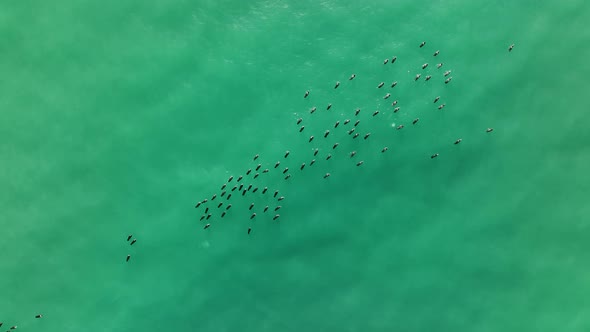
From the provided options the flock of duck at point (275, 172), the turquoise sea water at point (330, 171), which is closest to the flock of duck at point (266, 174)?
the flock of duck at point (275, 172)

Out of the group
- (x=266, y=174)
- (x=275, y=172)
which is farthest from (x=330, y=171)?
(x=266, y=174)

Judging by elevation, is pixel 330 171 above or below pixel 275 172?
below

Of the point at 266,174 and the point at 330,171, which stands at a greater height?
the point at 266,174

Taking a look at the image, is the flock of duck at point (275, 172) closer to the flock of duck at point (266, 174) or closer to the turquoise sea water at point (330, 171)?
the flock of duck at point (266, 174)

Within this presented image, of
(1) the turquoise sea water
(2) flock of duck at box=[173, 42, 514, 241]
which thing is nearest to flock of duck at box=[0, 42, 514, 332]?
(2) flock of duck at box=[173, 42, 514, 241]

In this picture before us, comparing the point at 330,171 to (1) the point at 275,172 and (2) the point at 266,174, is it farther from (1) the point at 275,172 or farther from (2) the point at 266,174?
(2) the point at 266,174

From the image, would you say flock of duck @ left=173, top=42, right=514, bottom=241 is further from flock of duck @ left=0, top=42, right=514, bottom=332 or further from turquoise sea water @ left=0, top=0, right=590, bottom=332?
turquoise sea water @ left=0, top=0, right=590, bottom=332

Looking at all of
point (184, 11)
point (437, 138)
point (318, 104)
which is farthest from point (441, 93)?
point (184, 11)

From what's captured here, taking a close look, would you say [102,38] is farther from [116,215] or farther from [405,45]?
[405,45]
